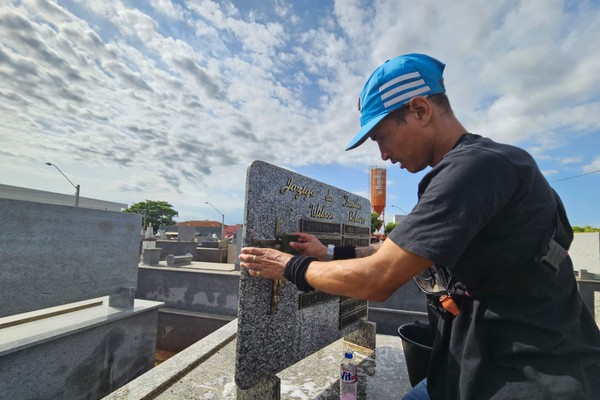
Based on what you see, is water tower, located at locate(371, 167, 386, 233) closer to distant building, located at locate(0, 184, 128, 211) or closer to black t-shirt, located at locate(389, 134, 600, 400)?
black t-shirt, located at locate(389, 134, 600, 400)

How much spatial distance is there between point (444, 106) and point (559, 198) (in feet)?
2.37

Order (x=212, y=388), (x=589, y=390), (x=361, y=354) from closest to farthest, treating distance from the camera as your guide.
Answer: (x=589, y=390) → (x=212, y=388) → (x=361, y=354)

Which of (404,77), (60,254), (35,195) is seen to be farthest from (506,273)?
(35,195)

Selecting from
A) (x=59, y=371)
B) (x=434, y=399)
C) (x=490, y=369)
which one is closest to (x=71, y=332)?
(x=59, y=371)

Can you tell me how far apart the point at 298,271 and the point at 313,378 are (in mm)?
1945

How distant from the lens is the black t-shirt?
114 cm

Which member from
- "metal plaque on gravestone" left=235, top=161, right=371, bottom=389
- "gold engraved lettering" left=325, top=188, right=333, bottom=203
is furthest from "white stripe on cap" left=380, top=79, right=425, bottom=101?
"gold engraved lettering" left=325, top=188, right=333, bottom=203

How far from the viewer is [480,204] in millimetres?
1139

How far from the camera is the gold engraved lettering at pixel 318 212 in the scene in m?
3.10

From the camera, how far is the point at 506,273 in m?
1.22

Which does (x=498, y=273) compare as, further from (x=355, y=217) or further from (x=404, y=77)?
(x=355, y=217)

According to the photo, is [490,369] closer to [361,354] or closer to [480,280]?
[480,280]

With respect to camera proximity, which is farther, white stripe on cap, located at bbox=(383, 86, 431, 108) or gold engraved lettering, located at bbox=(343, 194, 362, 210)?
gold engraved lettering, located at bbox=(343, 194, 362, 210)

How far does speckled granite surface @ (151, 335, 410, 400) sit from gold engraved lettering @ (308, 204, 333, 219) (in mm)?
1667
